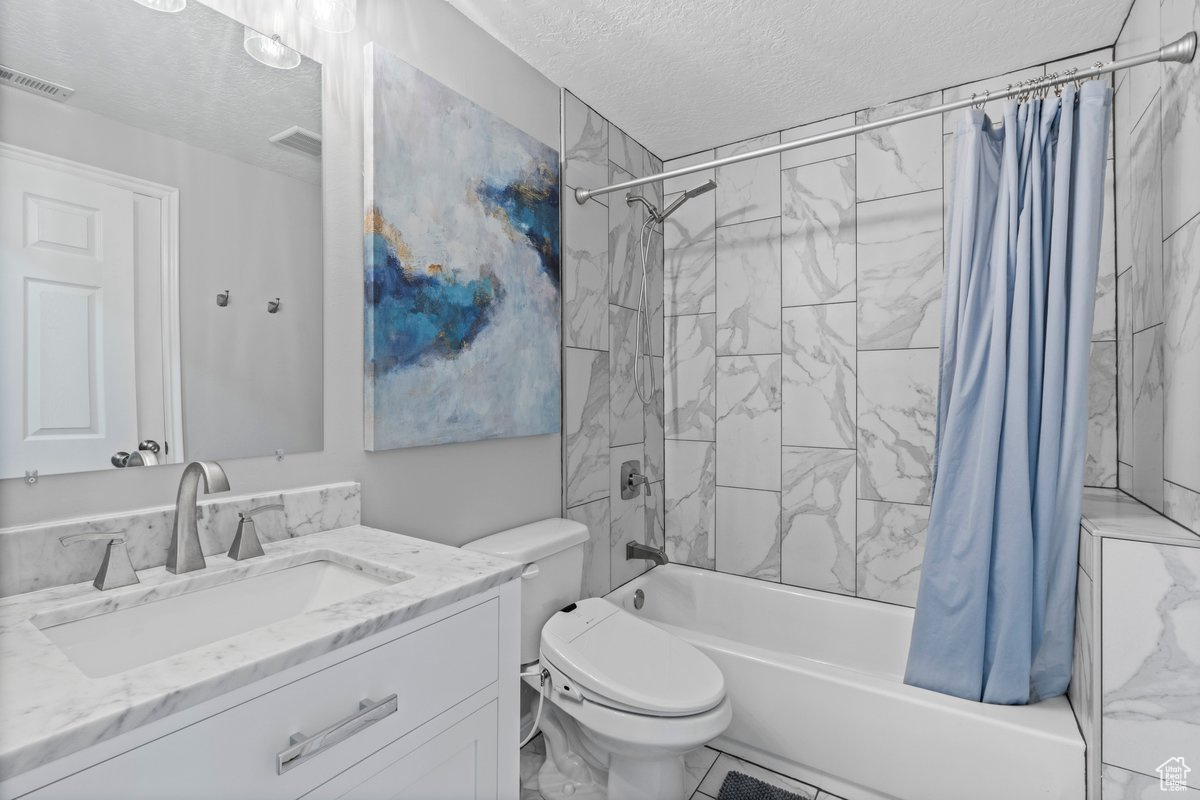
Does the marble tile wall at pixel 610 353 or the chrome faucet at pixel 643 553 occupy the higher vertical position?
the marble tile wall at pixel 610 353

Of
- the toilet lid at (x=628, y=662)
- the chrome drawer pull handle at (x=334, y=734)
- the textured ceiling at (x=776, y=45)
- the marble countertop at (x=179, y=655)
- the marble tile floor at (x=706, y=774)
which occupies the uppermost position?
the textured ceiling at (x=776, y=45)

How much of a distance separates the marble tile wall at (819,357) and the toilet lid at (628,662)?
928mm

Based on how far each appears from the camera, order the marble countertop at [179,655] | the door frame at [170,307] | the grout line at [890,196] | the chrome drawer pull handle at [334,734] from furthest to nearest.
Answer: the grout line at [890,196] < the door frame at [170,307] < the chrome drawer pull handle at [334,734] < the marble countertop at [179,655]

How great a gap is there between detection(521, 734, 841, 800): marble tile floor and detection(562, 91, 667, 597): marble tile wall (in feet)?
1.86

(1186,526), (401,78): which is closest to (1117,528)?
(1186,526)

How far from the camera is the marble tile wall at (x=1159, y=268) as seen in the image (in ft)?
4.31

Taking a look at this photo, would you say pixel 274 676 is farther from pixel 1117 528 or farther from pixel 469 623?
pixel 1117 528

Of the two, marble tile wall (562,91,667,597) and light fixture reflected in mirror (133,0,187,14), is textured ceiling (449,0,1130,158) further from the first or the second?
light fixture reflected in mirror (133,0,187,14)

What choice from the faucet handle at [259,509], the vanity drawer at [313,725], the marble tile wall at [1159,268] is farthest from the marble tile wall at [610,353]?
the marble tile wall at [1159,268]

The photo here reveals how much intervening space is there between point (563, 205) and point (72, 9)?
138cm

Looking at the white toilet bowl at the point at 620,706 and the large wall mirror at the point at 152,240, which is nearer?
the large wall mirror at the point at 152,240

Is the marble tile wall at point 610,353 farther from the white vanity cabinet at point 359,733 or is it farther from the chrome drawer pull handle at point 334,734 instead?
the chrome drawer pull handle at point 334,734

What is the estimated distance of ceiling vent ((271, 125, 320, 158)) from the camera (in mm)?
1283

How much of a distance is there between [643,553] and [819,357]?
1.10m
